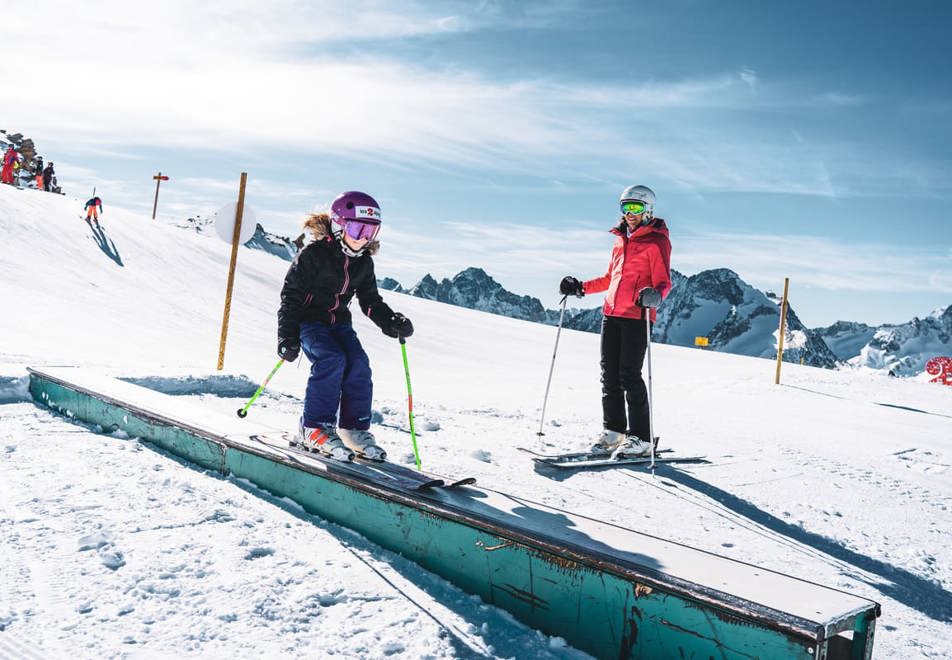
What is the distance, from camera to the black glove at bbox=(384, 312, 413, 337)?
4.20 m

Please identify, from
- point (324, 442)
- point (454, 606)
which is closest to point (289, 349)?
point (324, 442)

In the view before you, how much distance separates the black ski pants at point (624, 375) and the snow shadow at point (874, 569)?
0.91 metres

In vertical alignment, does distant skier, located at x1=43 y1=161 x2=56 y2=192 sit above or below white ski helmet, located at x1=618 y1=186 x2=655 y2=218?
above

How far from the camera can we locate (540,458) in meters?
4.81

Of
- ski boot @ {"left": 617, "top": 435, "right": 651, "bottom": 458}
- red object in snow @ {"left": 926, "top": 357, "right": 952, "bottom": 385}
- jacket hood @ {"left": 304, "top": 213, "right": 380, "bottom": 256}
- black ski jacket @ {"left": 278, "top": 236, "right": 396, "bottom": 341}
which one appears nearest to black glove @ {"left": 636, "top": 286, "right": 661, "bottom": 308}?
ski boot @ {"left": 617, "top": 435, "right": 651, "bottom": 458}

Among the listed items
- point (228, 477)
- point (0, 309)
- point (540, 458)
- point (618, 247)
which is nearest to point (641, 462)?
point (540, 458)

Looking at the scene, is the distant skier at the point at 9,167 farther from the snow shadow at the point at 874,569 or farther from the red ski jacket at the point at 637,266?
the snow shadow at the point at 874,569

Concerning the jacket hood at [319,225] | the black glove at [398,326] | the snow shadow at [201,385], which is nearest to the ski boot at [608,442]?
the black glove at [398,326]

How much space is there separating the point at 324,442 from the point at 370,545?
3.27 ft

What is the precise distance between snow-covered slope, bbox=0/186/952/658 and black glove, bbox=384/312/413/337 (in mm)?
655

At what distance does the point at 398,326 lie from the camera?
4.22 metres

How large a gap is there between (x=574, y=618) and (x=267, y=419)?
3.58m

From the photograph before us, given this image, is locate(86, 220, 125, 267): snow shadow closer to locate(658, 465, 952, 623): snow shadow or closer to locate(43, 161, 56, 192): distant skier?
locate(43, 161, 56, 192): distant skier

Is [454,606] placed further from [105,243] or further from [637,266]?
[105,243]
